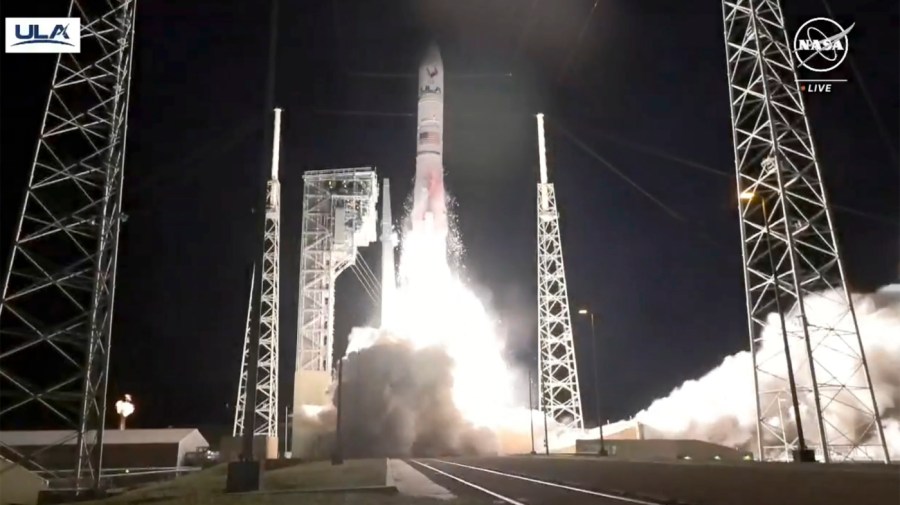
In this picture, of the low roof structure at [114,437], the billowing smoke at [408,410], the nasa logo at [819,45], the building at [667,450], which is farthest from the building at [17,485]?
the nasa logo at [819,45]

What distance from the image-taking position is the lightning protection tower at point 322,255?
2082 inches

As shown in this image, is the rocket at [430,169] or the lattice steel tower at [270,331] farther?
the rocket at [430,169]

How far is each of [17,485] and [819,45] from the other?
36.1 m

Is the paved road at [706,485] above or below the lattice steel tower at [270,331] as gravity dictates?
below

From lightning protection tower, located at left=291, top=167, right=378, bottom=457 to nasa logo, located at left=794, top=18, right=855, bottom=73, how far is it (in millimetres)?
30170

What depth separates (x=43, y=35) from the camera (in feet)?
79.7

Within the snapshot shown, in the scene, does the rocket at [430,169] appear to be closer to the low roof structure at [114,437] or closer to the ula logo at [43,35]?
the low roof structure at [114,437]

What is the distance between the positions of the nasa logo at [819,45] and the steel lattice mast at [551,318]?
2009cm

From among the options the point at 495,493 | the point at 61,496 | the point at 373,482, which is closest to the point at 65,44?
the point at 61,496

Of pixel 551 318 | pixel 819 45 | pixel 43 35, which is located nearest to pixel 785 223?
pixel 819 45

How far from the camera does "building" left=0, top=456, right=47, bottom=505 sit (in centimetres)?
2103

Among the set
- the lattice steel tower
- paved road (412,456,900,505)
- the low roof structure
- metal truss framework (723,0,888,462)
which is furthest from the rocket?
paved road (412,456,900,505)

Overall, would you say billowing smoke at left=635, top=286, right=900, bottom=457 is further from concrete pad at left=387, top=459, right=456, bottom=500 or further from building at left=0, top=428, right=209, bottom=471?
building at left=0, top=428, right=209, bottom=471

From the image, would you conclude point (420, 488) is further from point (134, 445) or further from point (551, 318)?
point (134, 445)
